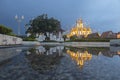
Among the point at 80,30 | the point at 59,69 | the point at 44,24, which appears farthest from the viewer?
the point at 80,30

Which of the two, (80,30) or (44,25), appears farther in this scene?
(80,30)

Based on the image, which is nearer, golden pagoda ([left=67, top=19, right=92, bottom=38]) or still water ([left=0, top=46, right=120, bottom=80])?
still water ([left=0, top=46, right=120, bottom=80])

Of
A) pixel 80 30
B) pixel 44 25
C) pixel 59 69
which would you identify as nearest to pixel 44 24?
pixel 44 25

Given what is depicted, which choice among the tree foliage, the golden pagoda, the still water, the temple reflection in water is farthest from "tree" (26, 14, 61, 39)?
the still water

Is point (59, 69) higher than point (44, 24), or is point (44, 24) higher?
point (44, 24)

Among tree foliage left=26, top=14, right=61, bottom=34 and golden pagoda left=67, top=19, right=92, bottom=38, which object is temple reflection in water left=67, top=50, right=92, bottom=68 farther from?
golden pagoda left=67, top=19, right=92, bottom=38

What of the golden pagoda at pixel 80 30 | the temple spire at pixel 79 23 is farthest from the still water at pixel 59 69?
the temple spire at pixel 79 23

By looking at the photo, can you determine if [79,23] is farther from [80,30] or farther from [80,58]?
[80,58]

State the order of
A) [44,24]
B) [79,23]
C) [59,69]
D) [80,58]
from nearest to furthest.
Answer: [59,69], [80,58], [44,24], [79,23]

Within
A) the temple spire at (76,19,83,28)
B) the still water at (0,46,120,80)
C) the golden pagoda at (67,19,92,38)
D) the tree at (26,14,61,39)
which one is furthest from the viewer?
the temple spire at (76,19,83,28)

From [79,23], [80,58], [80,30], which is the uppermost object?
[79,23]

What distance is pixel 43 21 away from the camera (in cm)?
7919

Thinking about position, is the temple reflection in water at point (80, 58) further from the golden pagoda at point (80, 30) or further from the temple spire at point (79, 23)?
the temple spire at point (79, 23)

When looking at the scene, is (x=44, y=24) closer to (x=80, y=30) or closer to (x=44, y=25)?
(x=44, y=25)
